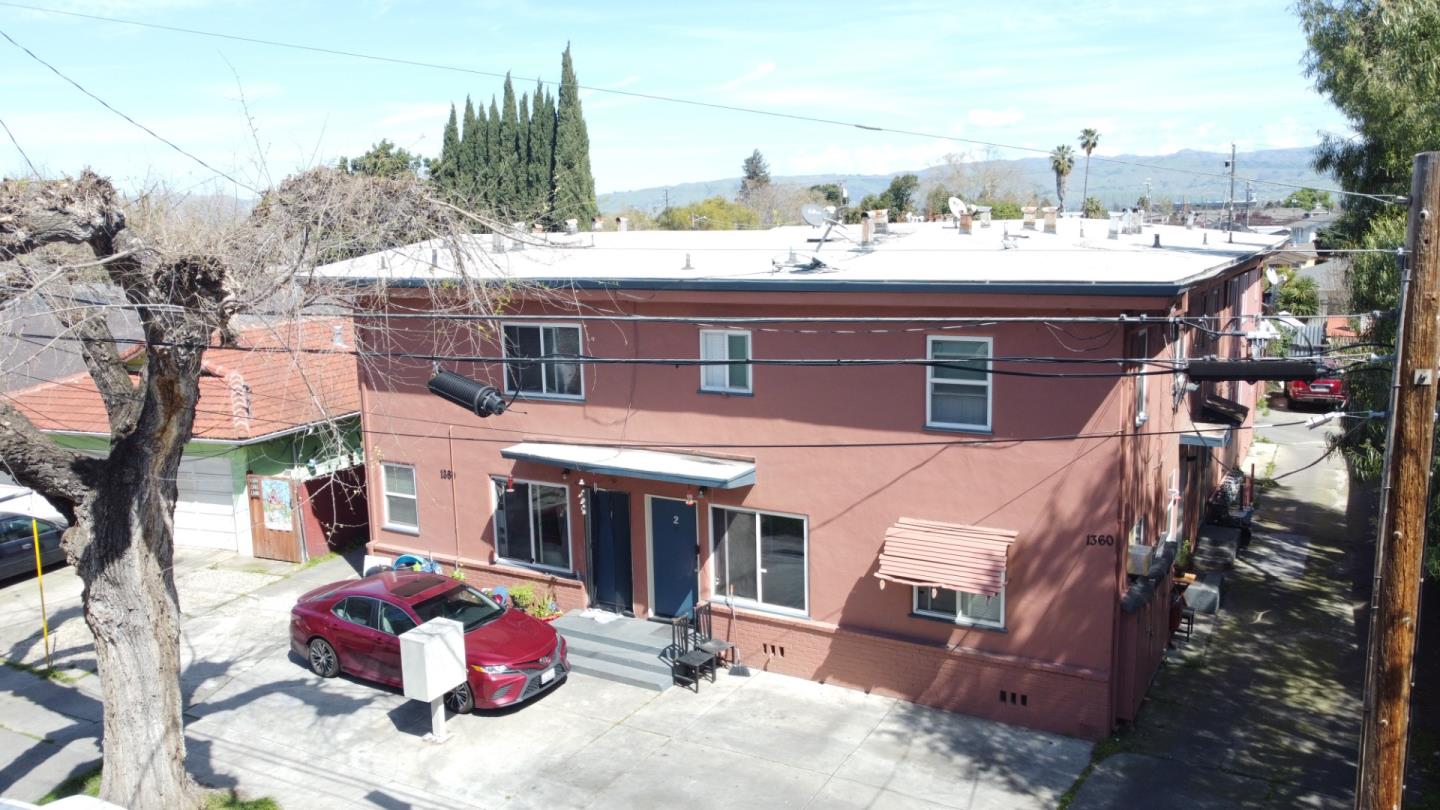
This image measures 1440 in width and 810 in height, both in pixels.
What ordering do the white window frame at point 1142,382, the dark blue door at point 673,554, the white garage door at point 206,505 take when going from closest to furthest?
the white window frame at point 1142,382 < the dark blue door at point 673,554 < the white garage door at point 206,505

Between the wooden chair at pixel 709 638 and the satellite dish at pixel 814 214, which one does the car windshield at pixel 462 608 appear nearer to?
the wooden chair at pixel 709 638

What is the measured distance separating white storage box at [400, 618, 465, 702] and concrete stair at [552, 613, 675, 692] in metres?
2.54

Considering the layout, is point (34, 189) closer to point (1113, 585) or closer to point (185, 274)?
point (185, 274)

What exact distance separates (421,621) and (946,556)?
6.98 meters

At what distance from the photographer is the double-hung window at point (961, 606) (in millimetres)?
13664

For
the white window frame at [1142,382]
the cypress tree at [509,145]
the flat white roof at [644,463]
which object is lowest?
the flat white roof at [644,463]

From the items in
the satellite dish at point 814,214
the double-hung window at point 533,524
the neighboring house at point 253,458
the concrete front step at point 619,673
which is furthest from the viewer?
the neighboring house at point 253,458

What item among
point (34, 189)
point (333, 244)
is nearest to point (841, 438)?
point (333, 244)

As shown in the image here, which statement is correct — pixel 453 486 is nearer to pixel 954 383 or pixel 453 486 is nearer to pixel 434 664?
pixel 434 664

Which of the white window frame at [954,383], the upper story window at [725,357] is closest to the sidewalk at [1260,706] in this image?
the white window frame at [954,383]

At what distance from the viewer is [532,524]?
17.5 metres

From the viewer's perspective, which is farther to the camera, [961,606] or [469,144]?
[469,144]

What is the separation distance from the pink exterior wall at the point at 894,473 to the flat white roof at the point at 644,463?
22 cm

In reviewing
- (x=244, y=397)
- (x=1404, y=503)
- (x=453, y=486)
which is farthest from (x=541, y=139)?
(x=1404, y=503)
